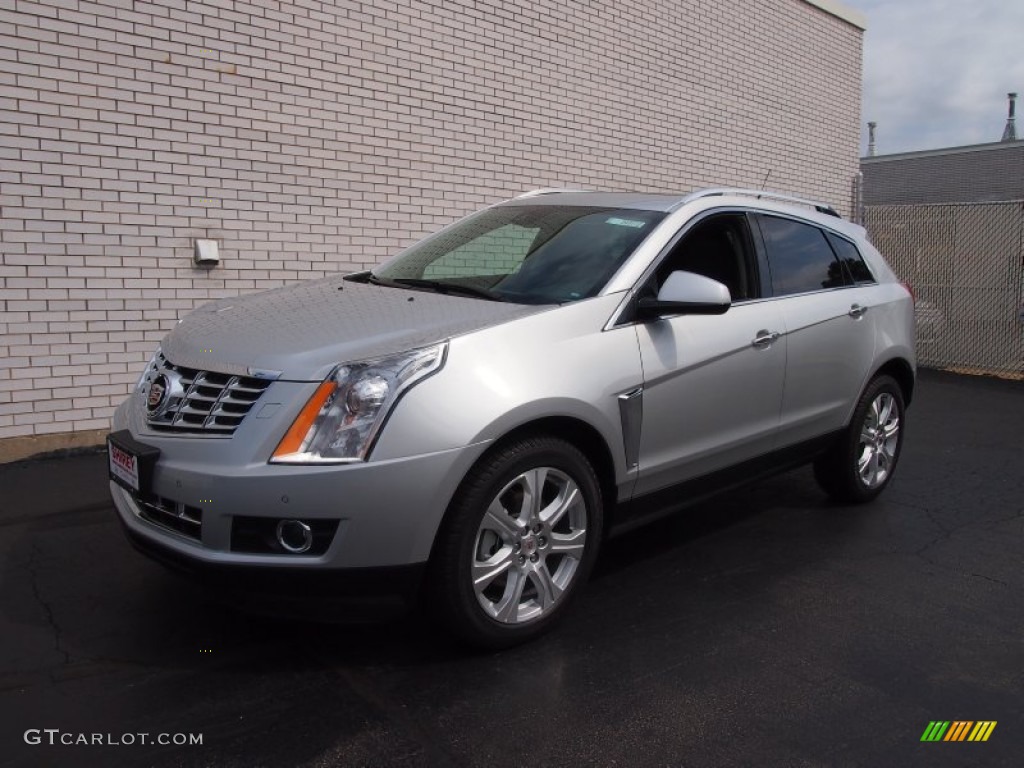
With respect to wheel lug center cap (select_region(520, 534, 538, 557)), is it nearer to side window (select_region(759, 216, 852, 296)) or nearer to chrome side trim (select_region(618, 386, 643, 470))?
chrome side trim (select_region(618, 386, 643, 470))

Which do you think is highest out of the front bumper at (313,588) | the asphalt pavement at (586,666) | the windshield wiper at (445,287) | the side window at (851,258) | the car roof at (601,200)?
the car roof at (601,200)

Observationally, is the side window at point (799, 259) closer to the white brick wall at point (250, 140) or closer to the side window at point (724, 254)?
the side window at point (724, 254)

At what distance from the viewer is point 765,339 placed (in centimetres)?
424

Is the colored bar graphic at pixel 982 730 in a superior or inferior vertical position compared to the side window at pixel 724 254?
inferior

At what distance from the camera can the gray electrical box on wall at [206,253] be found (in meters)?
6.40

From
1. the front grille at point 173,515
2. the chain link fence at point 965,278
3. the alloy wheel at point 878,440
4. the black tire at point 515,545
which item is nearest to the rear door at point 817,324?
the alloy wheel at point 878,440

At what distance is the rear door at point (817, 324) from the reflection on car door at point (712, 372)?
157 mm

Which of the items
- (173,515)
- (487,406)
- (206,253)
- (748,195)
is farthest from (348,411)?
(206,253)

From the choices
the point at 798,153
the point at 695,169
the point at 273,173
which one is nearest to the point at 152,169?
the point at 273,173

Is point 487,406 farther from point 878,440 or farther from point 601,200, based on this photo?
point 878,440

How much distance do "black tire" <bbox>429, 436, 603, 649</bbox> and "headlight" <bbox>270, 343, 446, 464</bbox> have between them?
0.39m

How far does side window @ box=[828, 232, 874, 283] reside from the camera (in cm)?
516

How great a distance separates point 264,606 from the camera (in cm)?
289

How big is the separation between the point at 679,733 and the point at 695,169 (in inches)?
348
